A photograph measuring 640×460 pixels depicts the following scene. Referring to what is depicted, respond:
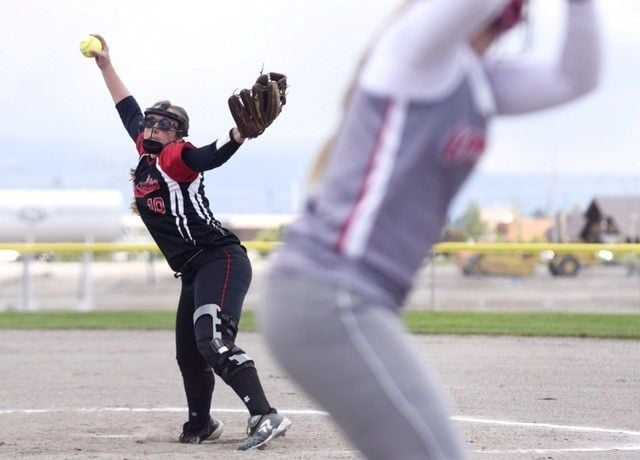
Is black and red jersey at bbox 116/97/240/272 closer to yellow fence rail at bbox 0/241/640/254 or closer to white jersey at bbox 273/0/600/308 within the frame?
white jersey at bbox 273/0/600/308

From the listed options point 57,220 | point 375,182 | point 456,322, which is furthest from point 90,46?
point 57,220

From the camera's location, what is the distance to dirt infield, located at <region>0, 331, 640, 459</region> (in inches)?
305

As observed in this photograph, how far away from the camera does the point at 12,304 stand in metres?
25.5

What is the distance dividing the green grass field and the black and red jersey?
795 centimetres

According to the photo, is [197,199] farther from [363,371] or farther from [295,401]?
[363,371]

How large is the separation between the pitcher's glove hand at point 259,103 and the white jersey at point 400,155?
3204 mm

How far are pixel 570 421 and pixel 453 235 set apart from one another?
33513 millimetres

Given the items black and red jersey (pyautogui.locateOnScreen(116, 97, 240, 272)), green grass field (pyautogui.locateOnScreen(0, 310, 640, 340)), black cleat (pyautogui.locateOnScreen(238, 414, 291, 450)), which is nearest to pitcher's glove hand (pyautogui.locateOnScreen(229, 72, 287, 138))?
black and red jersey (pyautogui.locateOnScreen(116, 97, 240, 272))

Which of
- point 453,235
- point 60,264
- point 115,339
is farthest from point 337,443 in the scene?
point 453,235

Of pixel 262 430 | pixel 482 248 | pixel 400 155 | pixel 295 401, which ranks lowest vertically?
pixel 295 401

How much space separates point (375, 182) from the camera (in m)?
3.15

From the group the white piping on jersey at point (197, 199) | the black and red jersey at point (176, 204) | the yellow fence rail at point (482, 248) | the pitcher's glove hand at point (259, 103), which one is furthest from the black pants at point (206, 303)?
the yellow fence rail at point (482, 248)

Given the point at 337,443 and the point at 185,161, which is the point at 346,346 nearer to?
the point at 185,161

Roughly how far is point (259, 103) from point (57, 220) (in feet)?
70.1
